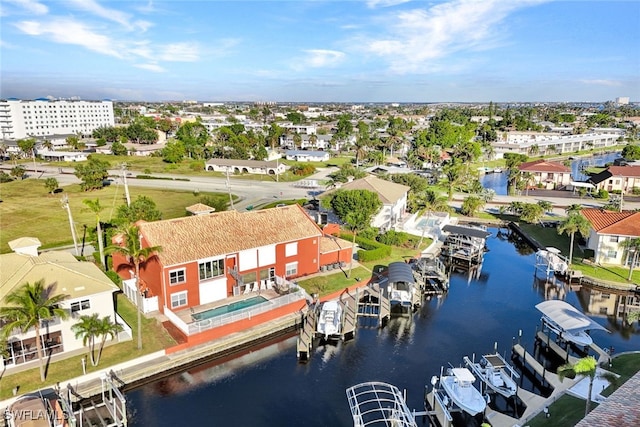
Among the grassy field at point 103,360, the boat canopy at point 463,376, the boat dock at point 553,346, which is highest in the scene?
the boat canopy at point 463,376

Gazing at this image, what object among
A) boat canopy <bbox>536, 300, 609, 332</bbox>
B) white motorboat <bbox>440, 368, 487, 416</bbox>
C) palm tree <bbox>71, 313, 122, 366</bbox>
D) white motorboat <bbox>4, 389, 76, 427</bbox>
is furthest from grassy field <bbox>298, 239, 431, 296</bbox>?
white motorboat <bbox>4, 389, 76, 427</bbox>

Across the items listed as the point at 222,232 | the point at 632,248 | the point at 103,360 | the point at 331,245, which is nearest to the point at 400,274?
the point at 331,245

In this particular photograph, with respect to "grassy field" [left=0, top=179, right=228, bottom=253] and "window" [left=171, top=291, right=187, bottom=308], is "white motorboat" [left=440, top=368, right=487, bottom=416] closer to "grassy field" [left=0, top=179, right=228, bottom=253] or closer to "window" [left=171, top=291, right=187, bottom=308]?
"window" [left=171, top=291, right=187, bottom=308]

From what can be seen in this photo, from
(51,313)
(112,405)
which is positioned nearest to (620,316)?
(112,405)

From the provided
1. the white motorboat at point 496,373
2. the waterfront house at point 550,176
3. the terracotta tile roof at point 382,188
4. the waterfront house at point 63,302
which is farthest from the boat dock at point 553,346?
the waterfront house at point 550,176

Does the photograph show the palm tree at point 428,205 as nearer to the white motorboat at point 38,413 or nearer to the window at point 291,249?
the window at point 291,249
